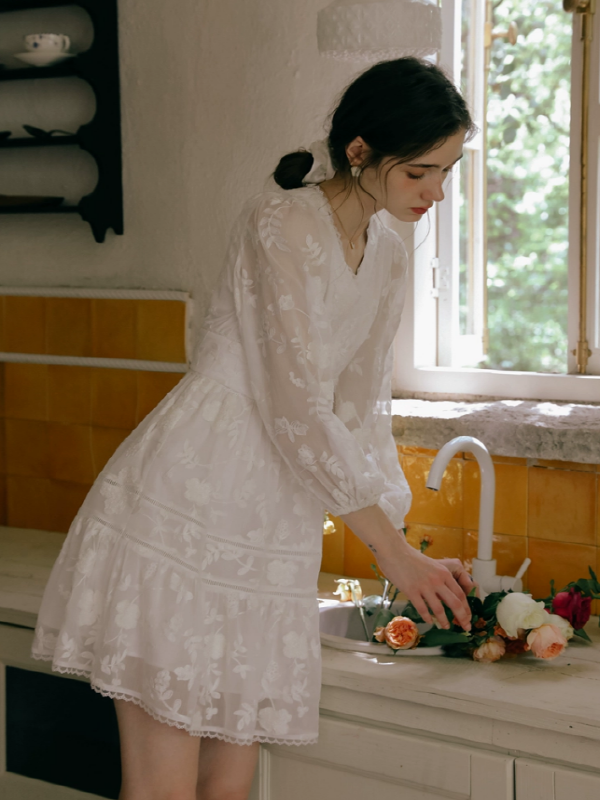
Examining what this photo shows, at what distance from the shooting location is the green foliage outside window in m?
1.88

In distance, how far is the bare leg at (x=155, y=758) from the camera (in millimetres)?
1101

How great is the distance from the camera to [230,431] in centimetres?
111

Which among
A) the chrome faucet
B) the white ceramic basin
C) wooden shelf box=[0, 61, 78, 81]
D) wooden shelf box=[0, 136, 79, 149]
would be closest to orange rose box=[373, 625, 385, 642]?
the white ceramic basin

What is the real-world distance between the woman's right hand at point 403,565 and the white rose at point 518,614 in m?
0.27

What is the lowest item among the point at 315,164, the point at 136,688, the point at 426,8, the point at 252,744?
the point at 252,744

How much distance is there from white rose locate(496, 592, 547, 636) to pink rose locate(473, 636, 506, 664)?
0.10ft

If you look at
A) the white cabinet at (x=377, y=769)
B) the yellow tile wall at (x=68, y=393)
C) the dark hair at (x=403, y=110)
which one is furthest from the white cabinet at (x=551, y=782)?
the yellow tile wall at (x=68, y=393)

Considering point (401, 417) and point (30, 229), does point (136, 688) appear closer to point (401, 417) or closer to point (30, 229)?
point (401, 417)

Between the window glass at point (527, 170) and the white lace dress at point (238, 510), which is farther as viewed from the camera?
the window glass at point (527, 170)

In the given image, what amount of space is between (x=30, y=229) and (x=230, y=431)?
49.9 inches

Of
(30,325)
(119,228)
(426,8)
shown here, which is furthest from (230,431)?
(30,325)

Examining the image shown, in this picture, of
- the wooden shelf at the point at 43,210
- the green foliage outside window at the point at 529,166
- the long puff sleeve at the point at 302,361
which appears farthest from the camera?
the wooden shelf at the point at 43,210

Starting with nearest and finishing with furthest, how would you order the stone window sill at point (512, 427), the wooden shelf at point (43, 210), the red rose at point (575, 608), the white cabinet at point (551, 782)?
1. the white cabinet at point (551, 782)
2. the red rose at point (575, 608)
3. the stone window sill at point (512, 427)
4. the wooden shelf at point (43, 210)

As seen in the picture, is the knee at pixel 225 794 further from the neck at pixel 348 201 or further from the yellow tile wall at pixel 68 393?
the yellow tile wall at pixel 68 393
